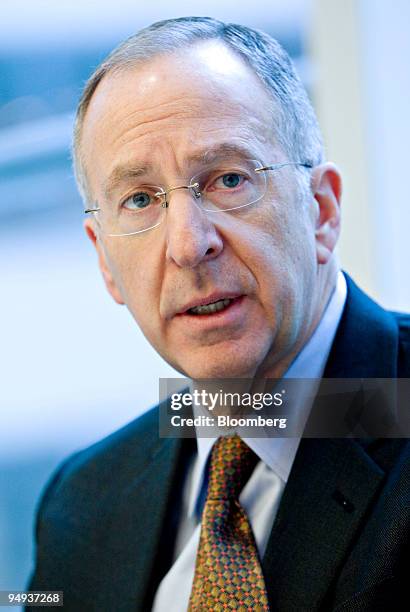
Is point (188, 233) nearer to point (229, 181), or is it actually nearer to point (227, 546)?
point (229, 181)

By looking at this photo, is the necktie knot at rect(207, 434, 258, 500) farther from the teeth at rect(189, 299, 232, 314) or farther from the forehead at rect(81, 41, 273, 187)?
the forehead at rect(81, 41, 273, 187)

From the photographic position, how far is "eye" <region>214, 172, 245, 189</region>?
128 cm

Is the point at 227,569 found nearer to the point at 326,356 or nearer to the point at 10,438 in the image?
the point at 326,356

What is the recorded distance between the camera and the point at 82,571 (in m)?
1.48

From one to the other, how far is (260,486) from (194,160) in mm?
550

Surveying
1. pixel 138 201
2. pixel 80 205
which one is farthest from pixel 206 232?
pixel 80 205

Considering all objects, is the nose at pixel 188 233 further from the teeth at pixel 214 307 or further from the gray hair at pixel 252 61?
the gray hair at pixel 252 61

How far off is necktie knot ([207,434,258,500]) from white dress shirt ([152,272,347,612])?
0.04 feet

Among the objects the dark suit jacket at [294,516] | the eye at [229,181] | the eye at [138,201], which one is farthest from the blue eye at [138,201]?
the dark suit jacket at [294,516]

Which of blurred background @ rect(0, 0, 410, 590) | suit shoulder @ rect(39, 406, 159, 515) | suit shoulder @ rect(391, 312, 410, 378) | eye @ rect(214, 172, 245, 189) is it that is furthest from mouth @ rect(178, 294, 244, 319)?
blurred background @ rect(0, 0, 410, 590)

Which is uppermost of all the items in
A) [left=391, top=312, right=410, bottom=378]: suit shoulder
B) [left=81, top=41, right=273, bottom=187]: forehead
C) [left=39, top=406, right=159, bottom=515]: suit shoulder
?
[left=81, top=41, right=273, bottom=187]: forehead

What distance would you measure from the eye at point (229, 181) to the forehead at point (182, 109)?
49mm

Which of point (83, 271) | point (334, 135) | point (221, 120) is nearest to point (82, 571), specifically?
point (221, 120)

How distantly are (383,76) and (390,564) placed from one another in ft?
6.34
